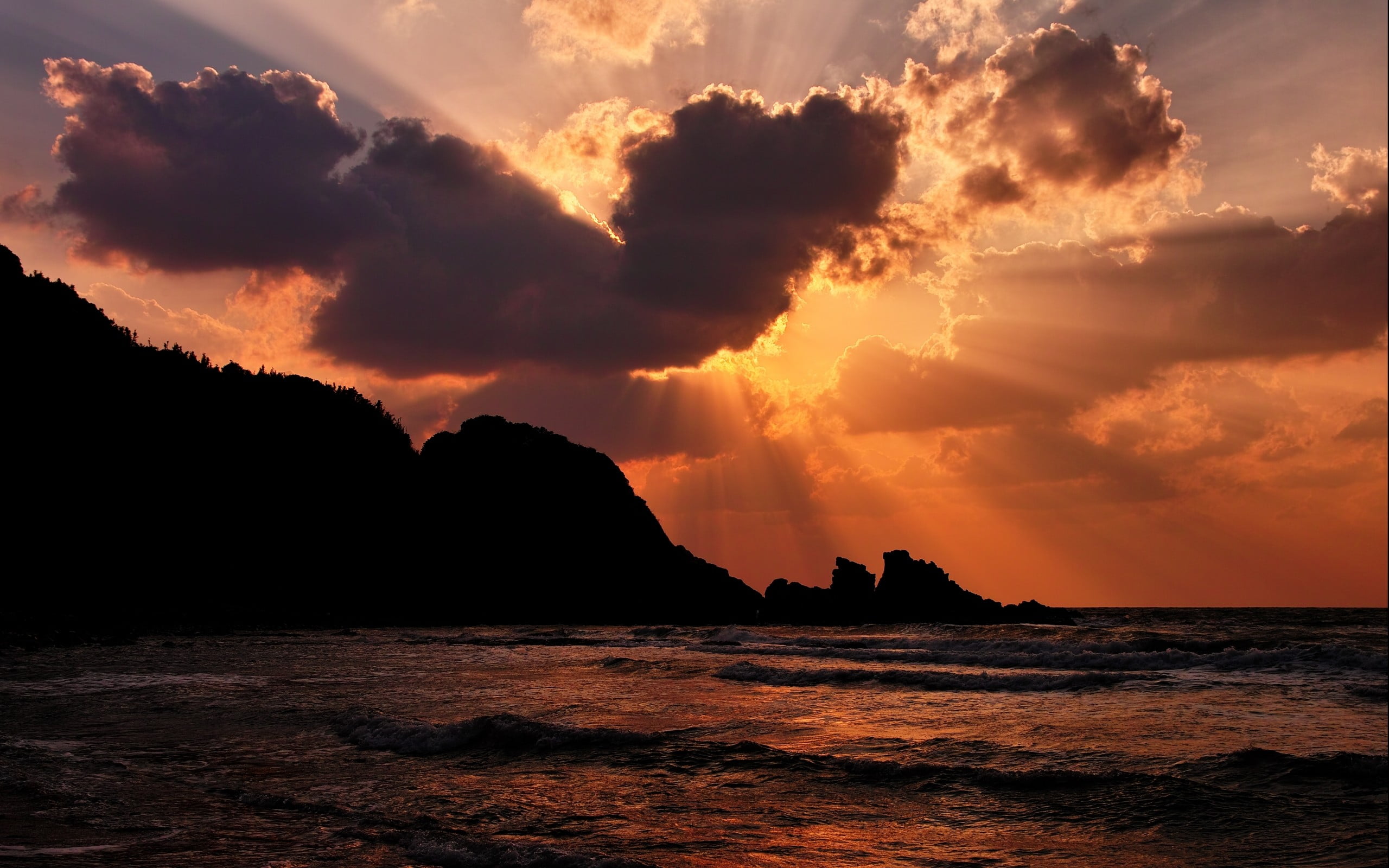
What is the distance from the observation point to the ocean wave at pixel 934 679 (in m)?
25.8

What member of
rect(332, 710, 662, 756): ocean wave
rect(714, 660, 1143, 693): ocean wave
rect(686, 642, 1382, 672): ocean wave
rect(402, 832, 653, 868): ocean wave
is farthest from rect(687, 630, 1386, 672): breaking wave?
rect(402, 832, 653, 868): ocean wave

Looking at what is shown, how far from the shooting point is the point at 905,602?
7719 centimetres

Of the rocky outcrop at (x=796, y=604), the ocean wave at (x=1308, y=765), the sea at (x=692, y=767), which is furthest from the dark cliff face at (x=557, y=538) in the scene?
the ocean wave at (x=1308, y=765)

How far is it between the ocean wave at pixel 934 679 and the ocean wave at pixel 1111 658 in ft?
13.0

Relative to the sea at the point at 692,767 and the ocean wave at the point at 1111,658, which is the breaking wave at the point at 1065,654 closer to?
the ocean wave at the point at 1111,658

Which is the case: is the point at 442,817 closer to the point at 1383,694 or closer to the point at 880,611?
the point at 1383,694

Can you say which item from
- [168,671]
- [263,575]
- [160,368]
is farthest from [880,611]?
[160,368]

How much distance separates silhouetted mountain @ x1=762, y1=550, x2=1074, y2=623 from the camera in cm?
7419

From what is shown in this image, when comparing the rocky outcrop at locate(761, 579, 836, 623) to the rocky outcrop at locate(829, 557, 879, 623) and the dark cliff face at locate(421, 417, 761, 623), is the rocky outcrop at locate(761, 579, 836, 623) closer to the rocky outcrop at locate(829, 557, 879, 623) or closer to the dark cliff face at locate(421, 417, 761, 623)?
the rocky outcrop at locate(829, 557, 879, 623)

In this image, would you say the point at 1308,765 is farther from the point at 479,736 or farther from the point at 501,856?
the point at 479,736

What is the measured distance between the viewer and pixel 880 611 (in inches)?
3086

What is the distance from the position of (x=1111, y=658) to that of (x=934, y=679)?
32.1ft

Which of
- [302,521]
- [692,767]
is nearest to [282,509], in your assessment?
[302,521]

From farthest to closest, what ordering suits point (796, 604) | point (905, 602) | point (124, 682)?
point (796, 604) → point (905, 602) → point (124, 682)
